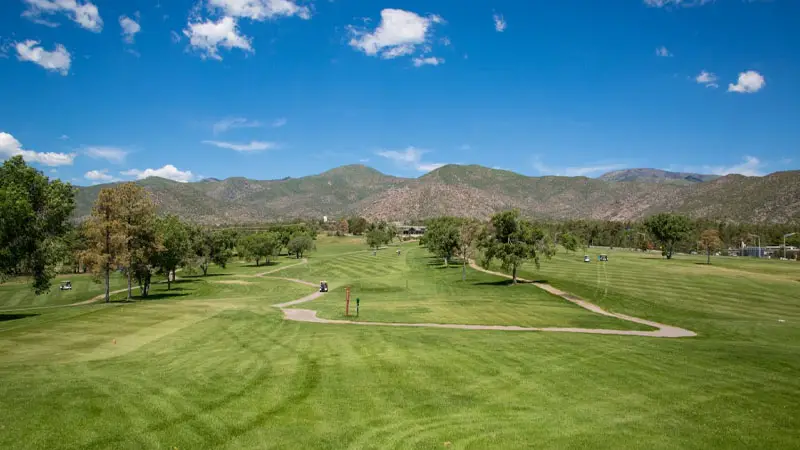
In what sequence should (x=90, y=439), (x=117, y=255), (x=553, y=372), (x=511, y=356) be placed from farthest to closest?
(x=117, y=255)
(x=511, y=356)
(x=553, y=372)
(x=90, y=439)

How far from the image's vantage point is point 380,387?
15.0 meters

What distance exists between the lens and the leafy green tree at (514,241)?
56.7 metres

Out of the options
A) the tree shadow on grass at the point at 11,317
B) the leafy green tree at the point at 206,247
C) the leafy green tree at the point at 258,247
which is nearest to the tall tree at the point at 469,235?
the tree shadow on grass at the point at 11,317

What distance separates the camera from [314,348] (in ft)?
70.8

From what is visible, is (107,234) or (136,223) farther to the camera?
(136,223)

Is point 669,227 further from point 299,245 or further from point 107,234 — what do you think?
point 107,234

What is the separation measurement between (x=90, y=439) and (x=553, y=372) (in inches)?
572

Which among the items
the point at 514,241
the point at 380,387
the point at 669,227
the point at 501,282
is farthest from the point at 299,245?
the point at 380,387

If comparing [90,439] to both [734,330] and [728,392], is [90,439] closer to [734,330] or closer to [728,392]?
[728,392]

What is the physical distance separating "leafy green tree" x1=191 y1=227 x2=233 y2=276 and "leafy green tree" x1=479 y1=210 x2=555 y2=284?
58042 mm

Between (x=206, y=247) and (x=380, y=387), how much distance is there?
8839 centimetres

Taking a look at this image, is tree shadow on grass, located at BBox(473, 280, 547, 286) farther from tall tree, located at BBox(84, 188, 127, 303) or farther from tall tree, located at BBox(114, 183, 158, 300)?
tall tree, located at BBox(84, 188, 127, 303)

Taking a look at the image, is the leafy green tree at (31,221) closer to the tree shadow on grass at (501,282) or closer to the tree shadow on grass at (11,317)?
the tree shadow on grass at (11,317)

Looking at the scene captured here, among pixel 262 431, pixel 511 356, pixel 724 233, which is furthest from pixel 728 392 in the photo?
pixel 724 233
